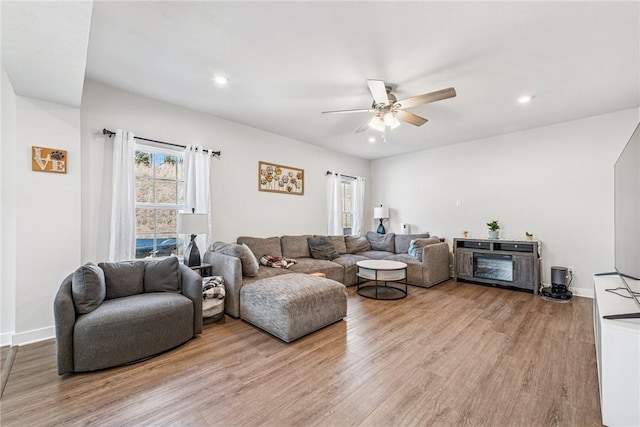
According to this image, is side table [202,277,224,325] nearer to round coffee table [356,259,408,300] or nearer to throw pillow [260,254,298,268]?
throw pillow [260,254,298,268]

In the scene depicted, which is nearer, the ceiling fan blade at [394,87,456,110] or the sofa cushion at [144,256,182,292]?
the ceiling fan blade at [394,87,456,110]

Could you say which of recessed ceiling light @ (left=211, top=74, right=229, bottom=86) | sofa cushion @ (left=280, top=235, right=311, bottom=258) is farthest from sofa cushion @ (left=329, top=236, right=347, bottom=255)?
→ recessed ceiling light @ (left=211, top=74, right=229, bottom=86)

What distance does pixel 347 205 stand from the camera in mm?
6301

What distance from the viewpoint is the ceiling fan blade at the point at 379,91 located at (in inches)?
94.2

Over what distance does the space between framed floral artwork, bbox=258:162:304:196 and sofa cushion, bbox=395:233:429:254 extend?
2237 mm

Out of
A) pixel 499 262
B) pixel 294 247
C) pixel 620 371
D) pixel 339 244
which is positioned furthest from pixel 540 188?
pixel 294 247

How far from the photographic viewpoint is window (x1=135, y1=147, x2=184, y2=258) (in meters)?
3.30

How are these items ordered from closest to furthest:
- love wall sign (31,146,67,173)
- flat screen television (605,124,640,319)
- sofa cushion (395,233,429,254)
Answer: flat screen television (605,124,640,319) < love wall sign (31,146,67,173) < sofa cushion (395,233,429,254)

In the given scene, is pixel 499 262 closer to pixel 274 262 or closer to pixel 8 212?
pixel 274 262

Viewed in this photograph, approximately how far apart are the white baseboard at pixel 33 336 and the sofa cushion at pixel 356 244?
4.25 meters

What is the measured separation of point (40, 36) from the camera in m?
1.71

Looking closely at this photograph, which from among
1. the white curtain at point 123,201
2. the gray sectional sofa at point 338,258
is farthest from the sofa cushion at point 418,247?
the white curtain at point 123,201

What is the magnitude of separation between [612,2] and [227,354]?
12.7 feet

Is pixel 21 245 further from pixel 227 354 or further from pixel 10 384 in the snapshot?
pixel 227 354
